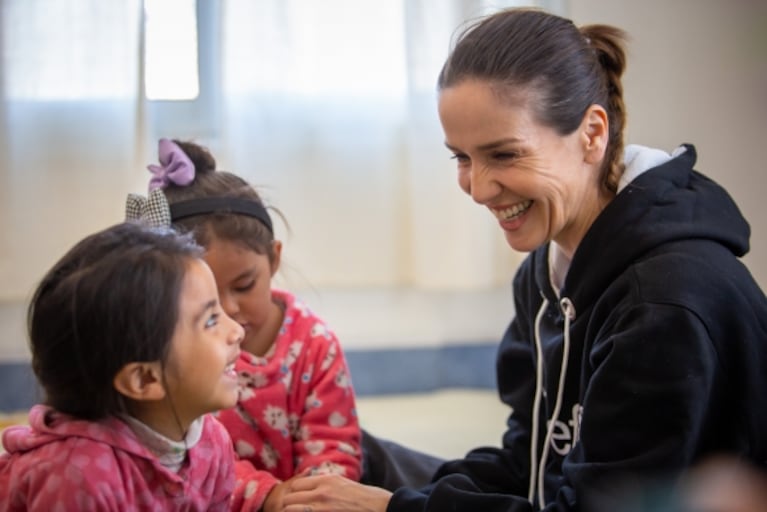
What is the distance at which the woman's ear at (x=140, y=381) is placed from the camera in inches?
40.9

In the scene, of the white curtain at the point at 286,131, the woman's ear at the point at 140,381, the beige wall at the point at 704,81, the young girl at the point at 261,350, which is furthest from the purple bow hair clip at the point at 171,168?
the beige wall at the point at 704,81

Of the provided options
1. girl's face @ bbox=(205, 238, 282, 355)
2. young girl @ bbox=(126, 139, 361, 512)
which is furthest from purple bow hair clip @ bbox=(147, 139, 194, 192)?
girl's face @ bbox=(205, 238, 282, 355)

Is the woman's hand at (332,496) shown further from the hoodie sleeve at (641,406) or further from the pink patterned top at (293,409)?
the hoodie sleeve at (641,406)

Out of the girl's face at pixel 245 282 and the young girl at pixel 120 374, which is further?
the girl's face at pixel 245 282

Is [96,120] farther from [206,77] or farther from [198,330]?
[198,330]

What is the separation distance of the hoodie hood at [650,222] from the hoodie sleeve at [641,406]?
0.29 ft

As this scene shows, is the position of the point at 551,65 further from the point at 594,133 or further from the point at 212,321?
the point at 212,321

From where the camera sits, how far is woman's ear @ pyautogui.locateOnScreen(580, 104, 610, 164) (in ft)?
3.90

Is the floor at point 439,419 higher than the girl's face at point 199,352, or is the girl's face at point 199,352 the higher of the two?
the girl's face at point 199,352

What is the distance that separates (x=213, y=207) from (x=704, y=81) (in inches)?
55.2

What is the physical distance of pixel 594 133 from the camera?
3.94 ft

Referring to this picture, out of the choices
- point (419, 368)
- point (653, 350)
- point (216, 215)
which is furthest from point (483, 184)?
point (419, 368)

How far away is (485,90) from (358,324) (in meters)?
1.24

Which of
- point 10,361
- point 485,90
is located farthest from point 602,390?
point 10,361
